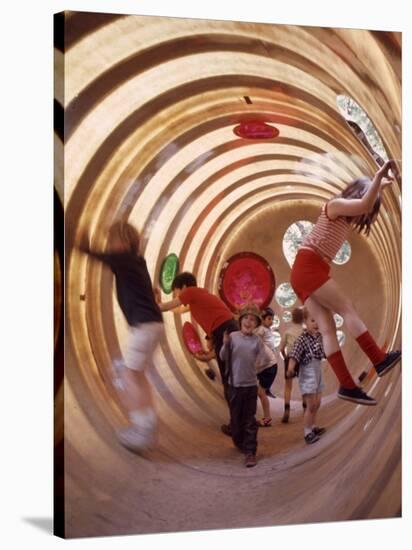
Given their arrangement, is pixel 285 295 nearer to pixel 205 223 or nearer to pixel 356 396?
pixel 205 223

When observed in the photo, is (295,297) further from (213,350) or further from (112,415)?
(112,415)

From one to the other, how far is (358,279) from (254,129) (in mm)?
1226

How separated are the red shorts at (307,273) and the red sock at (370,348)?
46cm

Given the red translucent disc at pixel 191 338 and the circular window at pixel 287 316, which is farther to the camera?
the circular window at pixel 287 316

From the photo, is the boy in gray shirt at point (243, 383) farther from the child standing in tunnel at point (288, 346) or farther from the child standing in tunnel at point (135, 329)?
the child standing in tunnel at point (135, 329)

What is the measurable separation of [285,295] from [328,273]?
1.12 feet

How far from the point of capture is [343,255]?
33.9ft

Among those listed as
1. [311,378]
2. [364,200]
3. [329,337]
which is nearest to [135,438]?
[311,378]

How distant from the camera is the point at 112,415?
9492mm

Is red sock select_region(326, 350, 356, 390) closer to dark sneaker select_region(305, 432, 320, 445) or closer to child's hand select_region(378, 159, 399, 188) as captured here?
dark sneaker select_region(305, 432, 320, 445)

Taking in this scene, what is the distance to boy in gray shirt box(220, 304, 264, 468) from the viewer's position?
391 inches

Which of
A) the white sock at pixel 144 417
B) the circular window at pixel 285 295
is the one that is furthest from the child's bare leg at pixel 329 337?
the white sock at pixel 144 417

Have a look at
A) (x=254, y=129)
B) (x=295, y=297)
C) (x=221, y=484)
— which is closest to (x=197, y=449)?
(x=221, y=484)

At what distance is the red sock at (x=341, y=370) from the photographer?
10273mm
